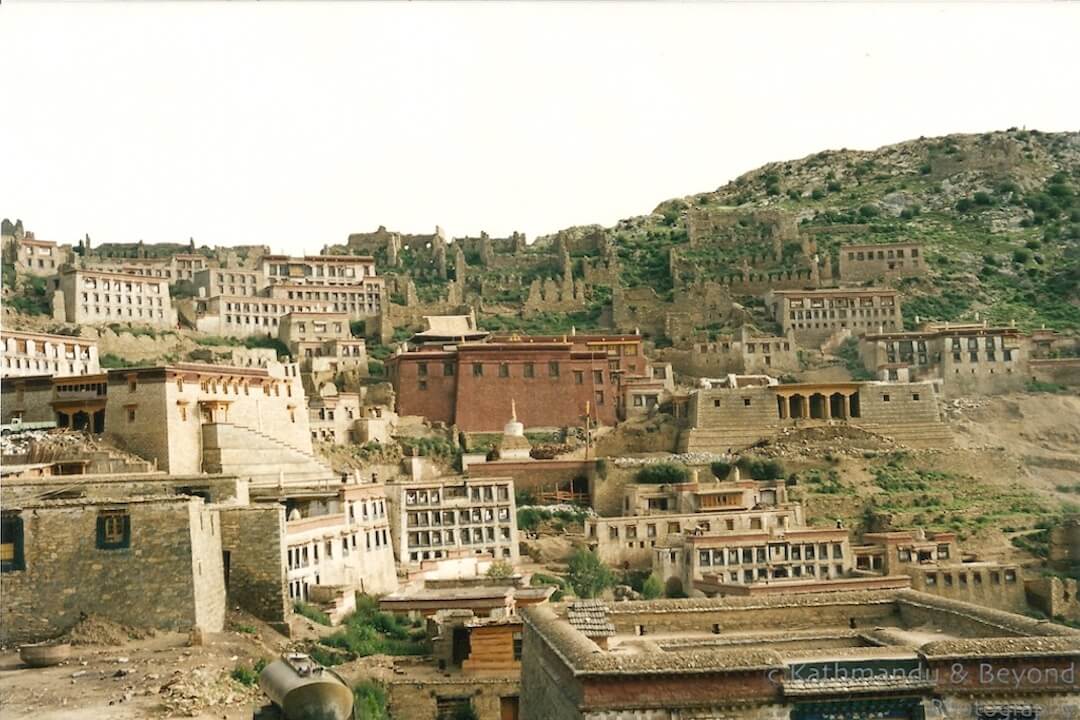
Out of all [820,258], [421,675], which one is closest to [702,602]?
[421,675]

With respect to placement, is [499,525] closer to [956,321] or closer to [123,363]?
[123,363]

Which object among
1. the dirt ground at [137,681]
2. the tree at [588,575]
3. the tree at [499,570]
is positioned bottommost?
the tree at [588,575]

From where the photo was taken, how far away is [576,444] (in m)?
56.6

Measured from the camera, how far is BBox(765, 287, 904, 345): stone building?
72.6 m

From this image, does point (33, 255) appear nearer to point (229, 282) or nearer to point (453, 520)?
point (229, 282)

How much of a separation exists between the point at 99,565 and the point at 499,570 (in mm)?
19504

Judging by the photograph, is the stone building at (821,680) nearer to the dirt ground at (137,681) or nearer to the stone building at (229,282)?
the dirt ground at (137,681)

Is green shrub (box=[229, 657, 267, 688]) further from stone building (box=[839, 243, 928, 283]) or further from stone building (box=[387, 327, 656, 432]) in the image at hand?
stone building (box=[839, 243, 928, 283])

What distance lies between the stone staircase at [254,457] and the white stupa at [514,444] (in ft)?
43.0

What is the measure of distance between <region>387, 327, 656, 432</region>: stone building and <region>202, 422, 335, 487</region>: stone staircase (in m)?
17.0

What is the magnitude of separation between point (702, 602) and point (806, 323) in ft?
175

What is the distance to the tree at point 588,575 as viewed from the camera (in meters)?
41.4

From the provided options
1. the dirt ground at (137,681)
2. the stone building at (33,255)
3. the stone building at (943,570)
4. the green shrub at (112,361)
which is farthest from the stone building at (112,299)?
the dirt ground at (137,681)

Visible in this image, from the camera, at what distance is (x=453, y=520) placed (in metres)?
45.5
